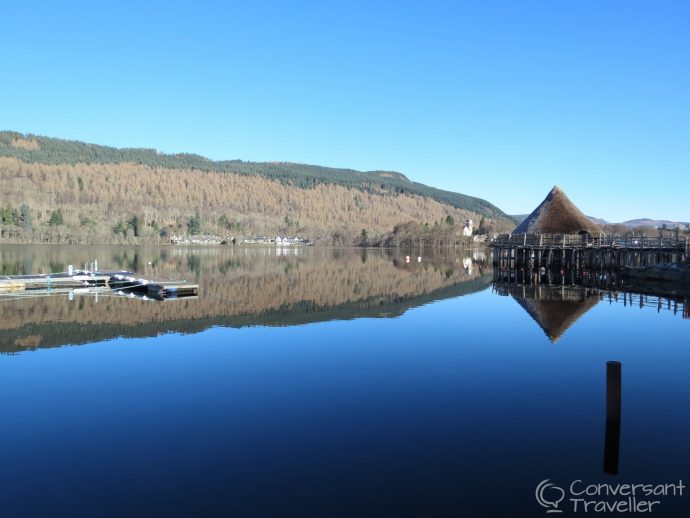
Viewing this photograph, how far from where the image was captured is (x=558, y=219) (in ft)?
190

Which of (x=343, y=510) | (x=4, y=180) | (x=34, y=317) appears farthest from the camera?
(x=4, y=180)

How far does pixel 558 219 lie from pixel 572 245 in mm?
7075

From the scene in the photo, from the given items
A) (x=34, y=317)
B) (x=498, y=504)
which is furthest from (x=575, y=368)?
(x=34, y=317)

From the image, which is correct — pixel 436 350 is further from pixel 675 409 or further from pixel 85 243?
pixel 85 243

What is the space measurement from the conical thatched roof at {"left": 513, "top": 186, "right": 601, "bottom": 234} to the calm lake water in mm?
34857

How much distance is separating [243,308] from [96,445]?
17.4 metres

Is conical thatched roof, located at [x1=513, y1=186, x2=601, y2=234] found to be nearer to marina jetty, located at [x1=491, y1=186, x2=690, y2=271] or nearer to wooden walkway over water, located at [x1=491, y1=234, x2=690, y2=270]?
marina jetty, located at [x1=491, y1=186, x2=690, y2=271]

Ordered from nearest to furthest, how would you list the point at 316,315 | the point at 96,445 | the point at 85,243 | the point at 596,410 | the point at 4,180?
the point at 96,445 → the point at 596,410 → the point at 316,315 → the point at 85,243 → the point at 4,180

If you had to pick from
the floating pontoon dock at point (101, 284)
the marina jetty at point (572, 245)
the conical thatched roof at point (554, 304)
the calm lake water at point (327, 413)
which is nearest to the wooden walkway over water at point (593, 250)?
the marina jetty at point (572, 245)

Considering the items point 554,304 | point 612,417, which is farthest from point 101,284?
point 612,417

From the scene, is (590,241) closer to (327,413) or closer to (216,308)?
(216,308)

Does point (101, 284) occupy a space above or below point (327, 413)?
above

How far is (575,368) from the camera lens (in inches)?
611

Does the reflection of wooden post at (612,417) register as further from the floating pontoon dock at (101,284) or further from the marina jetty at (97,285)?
the floating pontoon dock at (101,284)
